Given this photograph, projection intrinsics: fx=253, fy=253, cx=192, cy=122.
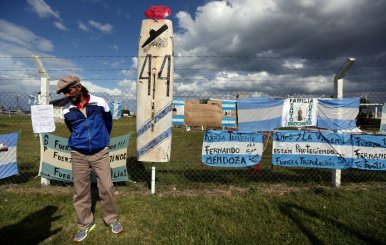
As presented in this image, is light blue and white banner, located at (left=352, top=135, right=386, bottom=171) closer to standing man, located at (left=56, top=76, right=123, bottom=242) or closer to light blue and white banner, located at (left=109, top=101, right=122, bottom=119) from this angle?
standing man, located at (left=56, top=76, right=123, bottom=242)

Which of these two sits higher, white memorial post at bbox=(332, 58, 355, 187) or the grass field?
white memorial post at bbox=(332, 58, 355, 187)

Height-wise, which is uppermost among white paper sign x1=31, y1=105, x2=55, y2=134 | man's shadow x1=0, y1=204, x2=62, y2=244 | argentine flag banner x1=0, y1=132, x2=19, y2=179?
white paper sign x1=31, y1=105, x2=55, y2=134

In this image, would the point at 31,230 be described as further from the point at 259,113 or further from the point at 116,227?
the point at 259,113

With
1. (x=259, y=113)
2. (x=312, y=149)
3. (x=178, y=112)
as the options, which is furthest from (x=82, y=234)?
(x=178, y=112)

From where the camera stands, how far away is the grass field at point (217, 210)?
337 cm

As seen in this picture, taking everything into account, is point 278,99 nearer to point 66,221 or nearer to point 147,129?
point 147,129

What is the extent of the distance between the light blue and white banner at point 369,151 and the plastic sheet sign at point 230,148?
6.63 feet

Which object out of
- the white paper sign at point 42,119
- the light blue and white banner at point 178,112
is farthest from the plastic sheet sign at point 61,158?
the light blue and white banner at point 178,112

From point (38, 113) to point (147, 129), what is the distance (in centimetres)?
225

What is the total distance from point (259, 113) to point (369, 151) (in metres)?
2.38

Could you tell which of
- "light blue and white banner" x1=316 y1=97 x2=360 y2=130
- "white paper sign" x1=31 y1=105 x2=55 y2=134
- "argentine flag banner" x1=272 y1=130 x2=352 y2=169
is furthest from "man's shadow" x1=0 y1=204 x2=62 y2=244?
"light blue and white banner" x1=316 y1=97 x2=360 y2=130

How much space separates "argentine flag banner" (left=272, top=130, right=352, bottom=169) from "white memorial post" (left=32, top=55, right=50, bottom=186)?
4.75 metres

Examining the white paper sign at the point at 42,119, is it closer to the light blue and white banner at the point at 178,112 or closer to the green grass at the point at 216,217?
the green grass at the point at 216,217

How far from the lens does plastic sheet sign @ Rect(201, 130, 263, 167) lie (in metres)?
5.18
